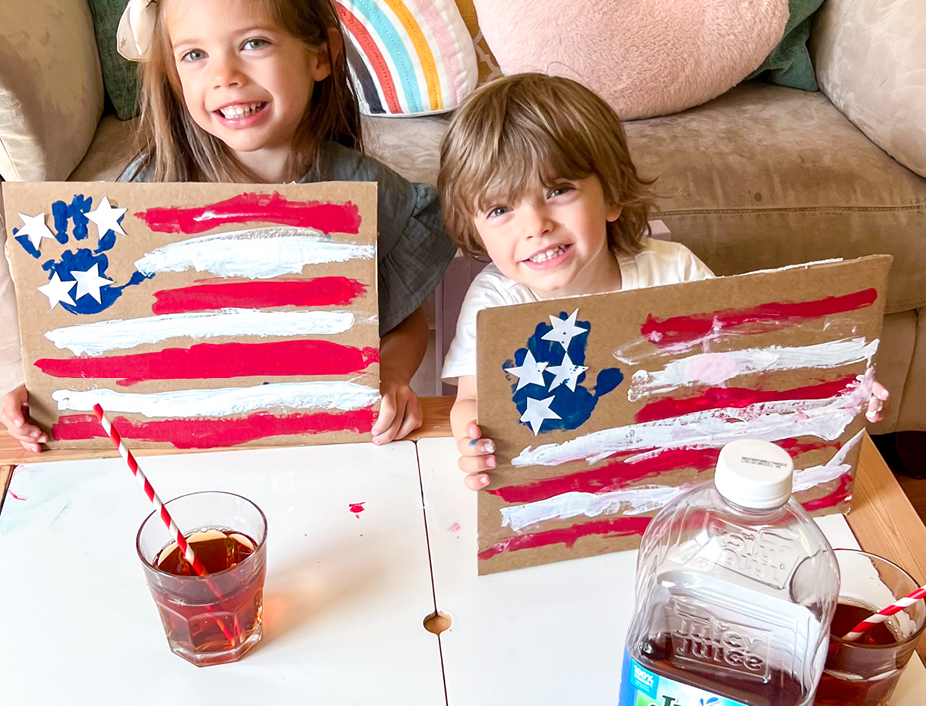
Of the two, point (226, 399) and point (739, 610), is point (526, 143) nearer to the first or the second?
point (226, 399)

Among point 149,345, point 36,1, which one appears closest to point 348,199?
point 149,345

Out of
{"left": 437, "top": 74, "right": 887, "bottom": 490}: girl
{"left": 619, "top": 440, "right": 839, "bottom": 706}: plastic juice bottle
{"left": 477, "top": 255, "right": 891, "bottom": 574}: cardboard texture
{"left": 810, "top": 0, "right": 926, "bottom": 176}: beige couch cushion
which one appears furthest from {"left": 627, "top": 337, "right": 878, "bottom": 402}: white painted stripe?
{"left": 810, "top": 0, "right": 926, "bottom": 176}: beige couch cushion

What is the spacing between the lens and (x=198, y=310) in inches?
31.9

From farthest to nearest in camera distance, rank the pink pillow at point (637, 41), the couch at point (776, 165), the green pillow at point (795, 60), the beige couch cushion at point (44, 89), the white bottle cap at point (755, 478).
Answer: the green pillow at point (795, 60) < the pink pillow at point (637, 41) < the couch at point (776, 165) < the beige couch cushion at point (44, 89) < the white bottle cap at point (755, 478)

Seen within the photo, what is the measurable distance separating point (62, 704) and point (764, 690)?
1.63ft

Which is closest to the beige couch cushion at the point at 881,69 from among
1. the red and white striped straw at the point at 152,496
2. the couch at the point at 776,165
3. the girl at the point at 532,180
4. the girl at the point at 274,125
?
the couch at the point at 776,165

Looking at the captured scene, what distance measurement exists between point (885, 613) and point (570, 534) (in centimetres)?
25

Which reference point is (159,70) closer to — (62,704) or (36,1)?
(36,1)

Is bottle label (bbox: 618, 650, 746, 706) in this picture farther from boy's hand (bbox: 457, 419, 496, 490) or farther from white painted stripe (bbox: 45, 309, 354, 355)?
white painted stripe (bbox: 45, 309, 354, 355)

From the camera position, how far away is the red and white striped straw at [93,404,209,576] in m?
0.64

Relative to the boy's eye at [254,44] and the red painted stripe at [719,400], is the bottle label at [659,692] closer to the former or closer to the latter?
the red painted stripe at [719,400]

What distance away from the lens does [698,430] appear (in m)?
0.74

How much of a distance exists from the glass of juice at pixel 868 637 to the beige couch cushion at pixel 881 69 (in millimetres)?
1051

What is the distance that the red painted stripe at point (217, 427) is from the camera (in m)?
0.86
